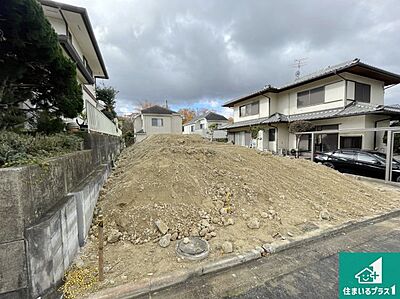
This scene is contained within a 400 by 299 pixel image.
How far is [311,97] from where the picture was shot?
1360 centimetres

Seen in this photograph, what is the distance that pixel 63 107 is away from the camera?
387cm

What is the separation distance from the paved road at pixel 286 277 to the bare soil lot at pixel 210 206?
0.98ft

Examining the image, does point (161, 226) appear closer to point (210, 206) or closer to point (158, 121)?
point (210, 206)

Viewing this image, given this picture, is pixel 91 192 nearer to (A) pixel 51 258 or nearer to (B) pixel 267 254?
(A) pixel 51 258

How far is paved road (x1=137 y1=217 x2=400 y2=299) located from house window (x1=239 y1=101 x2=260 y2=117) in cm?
1547

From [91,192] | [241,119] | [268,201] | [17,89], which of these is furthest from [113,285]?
[241,119]

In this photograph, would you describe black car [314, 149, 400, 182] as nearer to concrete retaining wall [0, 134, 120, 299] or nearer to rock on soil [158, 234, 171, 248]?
rock on soil [158, 234, 171, 248]

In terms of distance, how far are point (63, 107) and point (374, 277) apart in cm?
519

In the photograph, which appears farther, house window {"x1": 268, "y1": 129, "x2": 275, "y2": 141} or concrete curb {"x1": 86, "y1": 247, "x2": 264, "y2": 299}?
house window {"x1": 268, "y1": 129, "x2": 275, "y2": 141}

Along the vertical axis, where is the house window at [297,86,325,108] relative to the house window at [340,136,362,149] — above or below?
above

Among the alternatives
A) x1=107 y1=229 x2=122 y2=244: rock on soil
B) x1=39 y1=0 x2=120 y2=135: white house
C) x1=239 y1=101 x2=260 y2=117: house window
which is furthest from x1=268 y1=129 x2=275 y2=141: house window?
x1=107 y1=229 x2=122 y2=244: rock on soil

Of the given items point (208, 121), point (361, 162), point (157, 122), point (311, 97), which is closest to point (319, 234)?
point (361, 162)

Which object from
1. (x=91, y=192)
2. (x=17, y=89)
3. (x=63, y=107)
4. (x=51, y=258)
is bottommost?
(x=51, y=258)

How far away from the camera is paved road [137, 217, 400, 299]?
Result: 7.14ft
